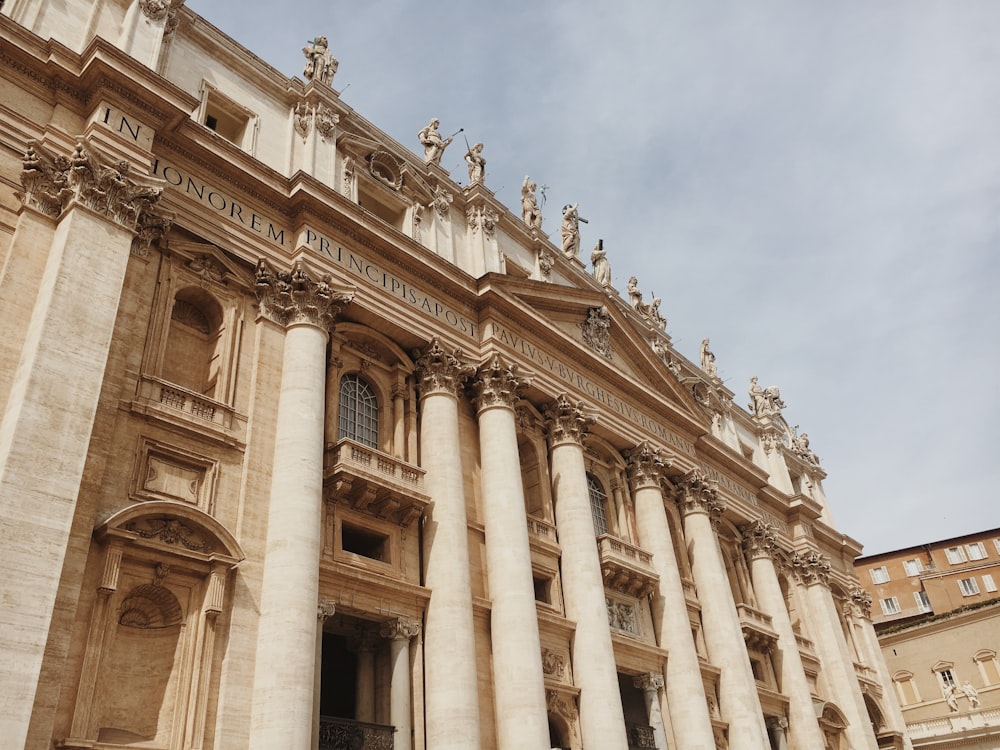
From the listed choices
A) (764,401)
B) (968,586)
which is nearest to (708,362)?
(764,401)

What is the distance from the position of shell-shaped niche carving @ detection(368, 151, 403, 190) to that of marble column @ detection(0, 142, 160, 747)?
27.3ft

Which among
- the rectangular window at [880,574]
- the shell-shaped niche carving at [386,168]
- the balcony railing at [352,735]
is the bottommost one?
the balcony railing at [352,735]

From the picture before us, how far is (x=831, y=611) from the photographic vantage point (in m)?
36.6

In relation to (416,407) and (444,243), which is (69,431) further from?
(444,243)

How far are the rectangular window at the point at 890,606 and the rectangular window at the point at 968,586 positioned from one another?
4.37 meters

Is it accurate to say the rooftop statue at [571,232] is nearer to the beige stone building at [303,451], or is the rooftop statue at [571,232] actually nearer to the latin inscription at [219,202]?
the beige stone building at [303,451]

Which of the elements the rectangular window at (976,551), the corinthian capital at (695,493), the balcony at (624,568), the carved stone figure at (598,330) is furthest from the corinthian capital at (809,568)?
the rectangular window at (976,551)

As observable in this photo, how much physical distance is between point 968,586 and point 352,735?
57.1 m

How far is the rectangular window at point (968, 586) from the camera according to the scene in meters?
61.0

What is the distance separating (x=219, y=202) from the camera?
19484mm

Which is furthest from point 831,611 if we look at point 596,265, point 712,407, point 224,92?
point 224,92

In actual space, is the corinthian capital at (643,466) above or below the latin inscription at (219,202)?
below

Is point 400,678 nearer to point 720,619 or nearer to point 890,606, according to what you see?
point 720,619

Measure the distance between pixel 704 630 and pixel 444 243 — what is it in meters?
14.1
